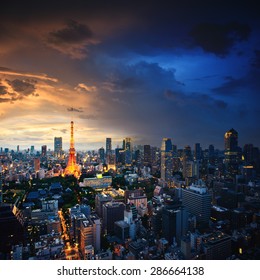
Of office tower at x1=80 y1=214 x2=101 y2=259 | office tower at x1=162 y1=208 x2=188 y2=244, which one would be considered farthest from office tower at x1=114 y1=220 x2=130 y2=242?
office tower at x1=162 y1=208 x2=188 y2=244

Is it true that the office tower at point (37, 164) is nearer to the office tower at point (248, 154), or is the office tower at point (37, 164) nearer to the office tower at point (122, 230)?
the office tower at point (122, 230)

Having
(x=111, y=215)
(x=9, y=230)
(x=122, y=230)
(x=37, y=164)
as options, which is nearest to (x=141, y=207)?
(x=111, y=215)

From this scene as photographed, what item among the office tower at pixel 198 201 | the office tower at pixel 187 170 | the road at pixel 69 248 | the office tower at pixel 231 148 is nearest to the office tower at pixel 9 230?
the road at pixel 69 248

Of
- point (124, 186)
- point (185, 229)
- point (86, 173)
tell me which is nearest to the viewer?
point (185, 229)
